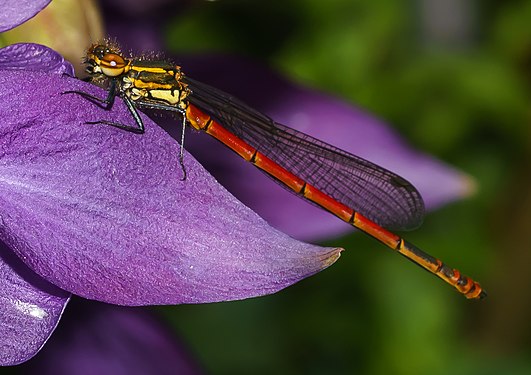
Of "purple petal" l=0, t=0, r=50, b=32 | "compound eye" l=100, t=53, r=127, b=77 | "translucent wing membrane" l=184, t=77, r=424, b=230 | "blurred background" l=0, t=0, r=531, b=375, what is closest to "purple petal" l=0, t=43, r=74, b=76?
"purple petal" l=0, t=0, r=50, b=32

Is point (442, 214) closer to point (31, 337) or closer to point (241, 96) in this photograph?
point (241, 96)

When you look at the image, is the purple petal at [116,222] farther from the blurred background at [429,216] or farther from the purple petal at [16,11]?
the blurred background at [429,216]

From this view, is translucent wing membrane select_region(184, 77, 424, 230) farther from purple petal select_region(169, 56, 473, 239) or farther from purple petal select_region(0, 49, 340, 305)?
purple petal select_region(0, 49, 340, 305)

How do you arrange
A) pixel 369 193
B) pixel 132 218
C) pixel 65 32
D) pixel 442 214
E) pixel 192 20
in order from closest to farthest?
pixel 132 218, pixel 65 32, pixel 369 193, pixel 192 20, pixel 442 214

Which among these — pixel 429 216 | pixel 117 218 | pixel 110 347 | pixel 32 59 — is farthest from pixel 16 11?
pixel 429 216

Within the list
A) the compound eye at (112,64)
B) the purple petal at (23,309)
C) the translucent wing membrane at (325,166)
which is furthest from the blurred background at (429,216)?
the purple petal at (23,309)

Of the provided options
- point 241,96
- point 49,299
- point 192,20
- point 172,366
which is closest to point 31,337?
point 49,299

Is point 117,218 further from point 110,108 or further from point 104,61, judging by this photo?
point 104,61
